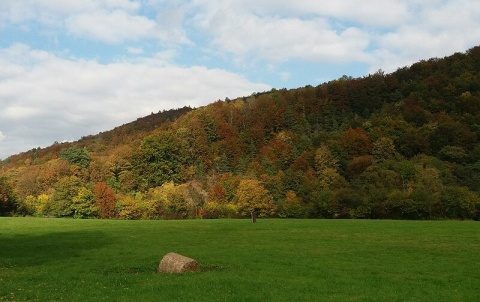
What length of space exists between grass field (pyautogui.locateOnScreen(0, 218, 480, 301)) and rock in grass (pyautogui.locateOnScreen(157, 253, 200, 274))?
93 cm

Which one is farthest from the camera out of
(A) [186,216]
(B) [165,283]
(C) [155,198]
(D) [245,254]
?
(C) [155,198]

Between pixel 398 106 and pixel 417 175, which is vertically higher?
pixel 398 106

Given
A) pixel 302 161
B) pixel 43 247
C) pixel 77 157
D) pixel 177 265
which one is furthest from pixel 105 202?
pixel 177 265

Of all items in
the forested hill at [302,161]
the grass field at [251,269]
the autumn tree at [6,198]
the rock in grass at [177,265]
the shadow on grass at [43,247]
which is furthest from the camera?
the autumn tree at [6,198]

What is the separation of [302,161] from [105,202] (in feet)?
200

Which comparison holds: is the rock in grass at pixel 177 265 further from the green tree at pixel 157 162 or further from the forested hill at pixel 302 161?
the green tree at pixel 157 162

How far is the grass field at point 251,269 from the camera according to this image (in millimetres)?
17234

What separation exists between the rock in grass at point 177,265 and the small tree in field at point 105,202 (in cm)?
9694

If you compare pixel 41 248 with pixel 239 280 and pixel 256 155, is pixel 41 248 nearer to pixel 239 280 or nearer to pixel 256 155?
pixel 239 280

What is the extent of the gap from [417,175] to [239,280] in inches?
3505

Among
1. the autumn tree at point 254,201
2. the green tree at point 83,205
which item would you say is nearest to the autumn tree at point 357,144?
the autumn tree at point 254,201

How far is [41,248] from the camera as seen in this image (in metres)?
A: 34.0

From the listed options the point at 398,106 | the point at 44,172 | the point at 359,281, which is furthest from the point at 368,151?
the point at 359,281

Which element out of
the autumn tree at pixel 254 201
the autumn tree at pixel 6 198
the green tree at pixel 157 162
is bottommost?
the autumn tree at pixel 254 201
